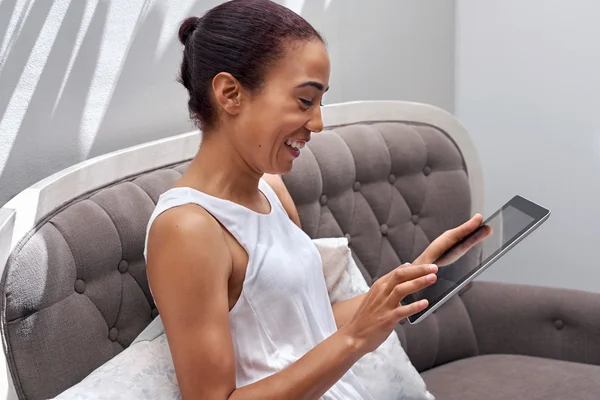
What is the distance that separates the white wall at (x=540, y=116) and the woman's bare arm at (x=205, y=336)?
5.60 ft

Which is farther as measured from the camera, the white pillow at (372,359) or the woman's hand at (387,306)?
the white pillow at (372,359)

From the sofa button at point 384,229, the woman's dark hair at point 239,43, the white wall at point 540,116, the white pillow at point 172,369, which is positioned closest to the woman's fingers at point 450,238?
the white pillow at point 172,369

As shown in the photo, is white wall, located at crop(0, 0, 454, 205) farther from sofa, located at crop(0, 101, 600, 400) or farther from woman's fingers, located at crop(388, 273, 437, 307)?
woman's fingers, located at crop(388, 273, 437, 307)

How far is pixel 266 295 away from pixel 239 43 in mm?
423

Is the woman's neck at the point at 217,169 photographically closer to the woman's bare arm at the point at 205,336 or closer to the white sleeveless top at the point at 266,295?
the white sleeveless top at the point at 266,295

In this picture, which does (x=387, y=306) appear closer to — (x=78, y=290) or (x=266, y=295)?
(x=266, y=295)

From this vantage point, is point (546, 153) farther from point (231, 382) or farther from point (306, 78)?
point (231, 382)

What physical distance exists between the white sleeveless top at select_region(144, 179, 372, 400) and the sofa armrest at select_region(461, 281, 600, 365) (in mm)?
905

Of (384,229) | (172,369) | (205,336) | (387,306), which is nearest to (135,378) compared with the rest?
(172,369)

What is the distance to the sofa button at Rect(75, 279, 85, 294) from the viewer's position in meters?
1.56

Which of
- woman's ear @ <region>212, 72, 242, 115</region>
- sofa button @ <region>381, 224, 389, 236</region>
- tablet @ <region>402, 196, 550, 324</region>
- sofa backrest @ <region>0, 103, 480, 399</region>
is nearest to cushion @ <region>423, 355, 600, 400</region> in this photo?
sofa backrest @ <region>0, 103, 480, 399</region>

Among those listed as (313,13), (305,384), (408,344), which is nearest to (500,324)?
(408,344)

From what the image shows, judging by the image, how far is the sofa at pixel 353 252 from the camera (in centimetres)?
149

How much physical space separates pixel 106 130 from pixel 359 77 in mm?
976
